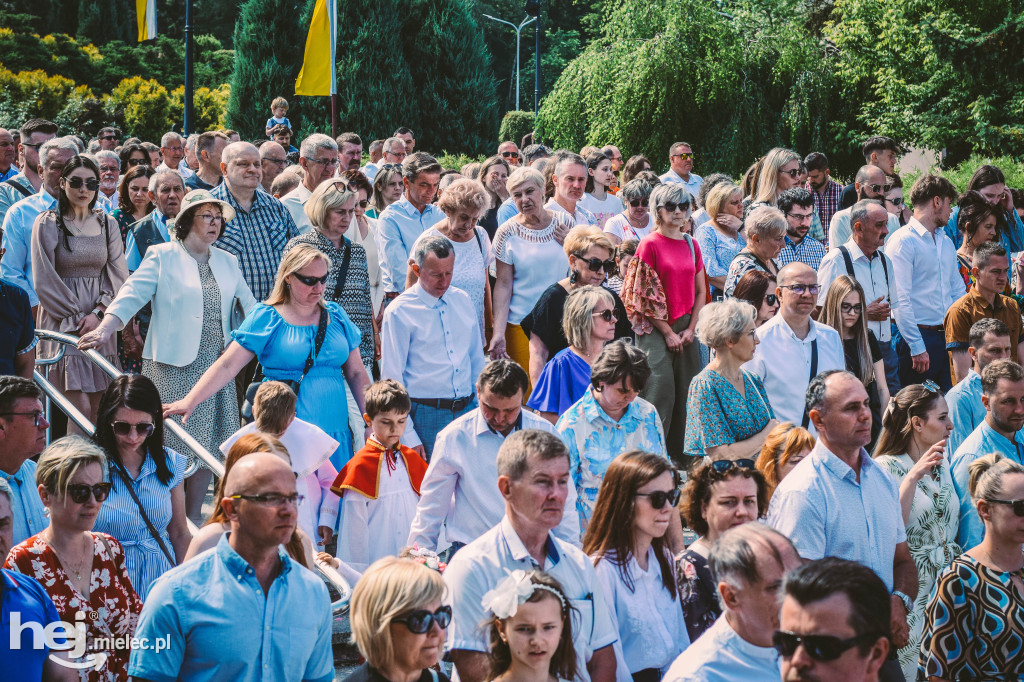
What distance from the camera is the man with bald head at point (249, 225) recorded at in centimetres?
803

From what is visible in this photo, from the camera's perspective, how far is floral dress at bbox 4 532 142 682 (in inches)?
169

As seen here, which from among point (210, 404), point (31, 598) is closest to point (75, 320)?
point (210, 404)

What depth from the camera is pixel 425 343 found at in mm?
7277

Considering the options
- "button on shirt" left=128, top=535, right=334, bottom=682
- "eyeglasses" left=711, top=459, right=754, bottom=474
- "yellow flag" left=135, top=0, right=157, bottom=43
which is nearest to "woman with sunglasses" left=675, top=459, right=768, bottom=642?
"eyeglasses" left=711, top=459, right=754, bottom=474

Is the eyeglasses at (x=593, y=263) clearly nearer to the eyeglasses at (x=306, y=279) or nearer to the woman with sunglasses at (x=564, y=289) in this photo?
the woman with sunglasses at (x=564, y=289)

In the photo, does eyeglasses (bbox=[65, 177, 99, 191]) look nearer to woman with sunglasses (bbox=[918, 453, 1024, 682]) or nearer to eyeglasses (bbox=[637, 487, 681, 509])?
eyeglasses (bbox=[637, 487, 681, 509])

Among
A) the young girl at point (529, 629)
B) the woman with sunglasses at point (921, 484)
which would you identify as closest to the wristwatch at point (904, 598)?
the woman with sunglasses at point (921, 484)

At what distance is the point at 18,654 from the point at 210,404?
11.2 feet

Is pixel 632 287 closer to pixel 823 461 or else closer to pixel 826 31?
pixel 823 461

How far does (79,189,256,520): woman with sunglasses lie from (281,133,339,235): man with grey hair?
190 centimetres

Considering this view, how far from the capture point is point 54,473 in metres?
4.47

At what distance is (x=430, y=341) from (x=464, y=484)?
1957mm

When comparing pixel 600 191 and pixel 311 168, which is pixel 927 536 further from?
pixel 600 191

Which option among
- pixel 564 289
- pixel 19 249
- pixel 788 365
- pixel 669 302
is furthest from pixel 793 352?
pixel 19 249
